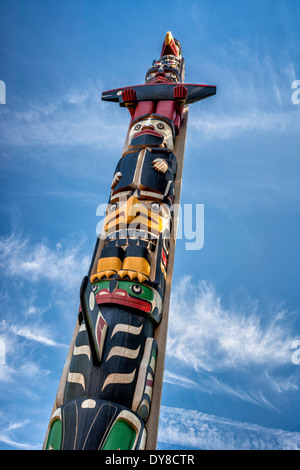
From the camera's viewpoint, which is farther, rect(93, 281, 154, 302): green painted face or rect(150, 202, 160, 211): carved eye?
rect(150, 202, 160, 211): carved eye

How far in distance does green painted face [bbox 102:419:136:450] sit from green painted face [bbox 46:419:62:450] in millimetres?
486

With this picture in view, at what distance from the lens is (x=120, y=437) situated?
353 centimetres

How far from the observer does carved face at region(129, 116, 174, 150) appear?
25.4 feet

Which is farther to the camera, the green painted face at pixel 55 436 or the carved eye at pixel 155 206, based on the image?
the carved eye at pixel 155 206

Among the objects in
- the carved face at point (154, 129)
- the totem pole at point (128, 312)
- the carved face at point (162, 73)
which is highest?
the carved face at point (162, 73)

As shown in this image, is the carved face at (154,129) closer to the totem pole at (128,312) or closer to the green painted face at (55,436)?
the totem pole at (128,312)

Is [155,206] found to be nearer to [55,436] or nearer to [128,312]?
[128,312]

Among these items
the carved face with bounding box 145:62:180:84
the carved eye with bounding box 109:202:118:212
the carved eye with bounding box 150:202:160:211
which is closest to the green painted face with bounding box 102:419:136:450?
the carved eye with bounding box 150:202:160:211

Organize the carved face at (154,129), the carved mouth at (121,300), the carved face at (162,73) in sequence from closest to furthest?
the carved mouth at (121,300), the carved face at (154,129), the carved face at (162,73)

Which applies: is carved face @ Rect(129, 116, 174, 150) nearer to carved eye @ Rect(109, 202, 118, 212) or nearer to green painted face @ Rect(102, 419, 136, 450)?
carved eye @ Rect(109, 202, 118, 212)

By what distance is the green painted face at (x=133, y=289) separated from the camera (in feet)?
15.7

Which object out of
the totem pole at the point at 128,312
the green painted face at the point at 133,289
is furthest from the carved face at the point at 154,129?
the green painted face at the point at 133,289

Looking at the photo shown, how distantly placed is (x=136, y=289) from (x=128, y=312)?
338 mm

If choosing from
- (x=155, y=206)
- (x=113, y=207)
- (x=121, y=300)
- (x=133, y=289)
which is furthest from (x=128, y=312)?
(x=113, y=207)
